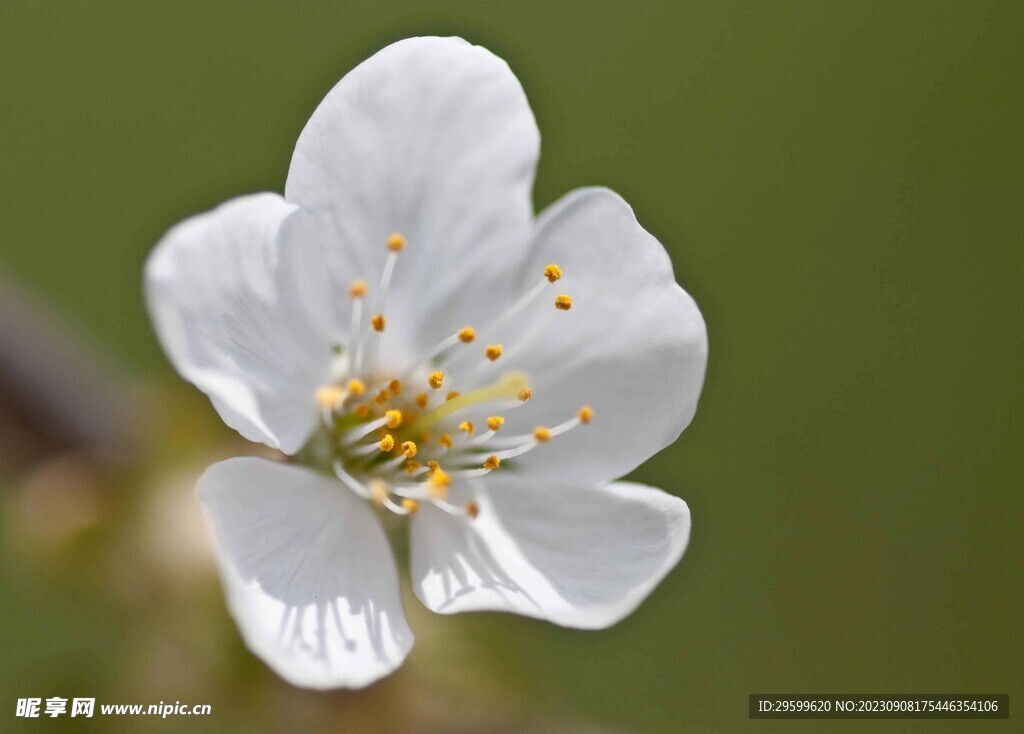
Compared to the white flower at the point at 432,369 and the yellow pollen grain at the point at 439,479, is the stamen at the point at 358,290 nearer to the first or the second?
the white flower at the point at 432,369

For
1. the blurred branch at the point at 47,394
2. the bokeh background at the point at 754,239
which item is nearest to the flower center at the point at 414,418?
the blurred branch at the point at 47,394

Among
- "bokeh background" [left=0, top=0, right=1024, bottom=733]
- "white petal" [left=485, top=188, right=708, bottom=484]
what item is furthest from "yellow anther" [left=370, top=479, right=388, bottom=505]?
"bokeh background" [left=0, top=0, right=1024, bottom=733]

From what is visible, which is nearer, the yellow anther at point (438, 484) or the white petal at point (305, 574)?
the white petal at point (305, 574)

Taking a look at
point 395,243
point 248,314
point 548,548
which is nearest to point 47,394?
point 248,314

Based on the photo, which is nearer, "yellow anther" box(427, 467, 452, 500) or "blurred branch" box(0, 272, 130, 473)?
"blurred branch" box(0, 272, 130, 473)

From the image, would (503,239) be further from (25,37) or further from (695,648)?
(695,648)

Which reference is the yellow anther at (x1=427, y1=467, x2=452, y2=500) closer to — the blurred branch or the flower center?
the flower center

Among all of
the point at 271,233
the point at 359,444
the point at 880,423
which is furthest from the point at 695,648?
the point at 271,233
